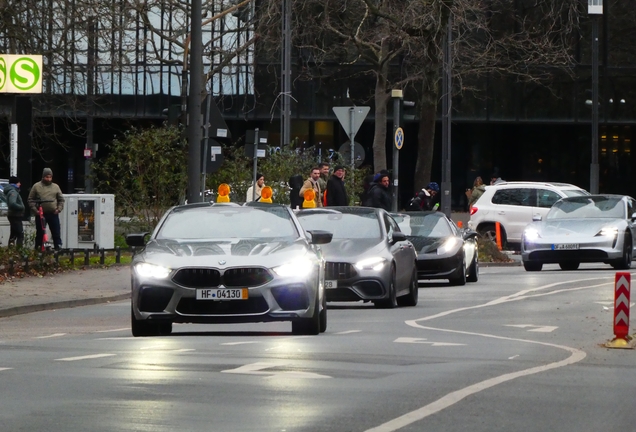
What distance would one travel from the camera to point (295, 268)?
14.6m

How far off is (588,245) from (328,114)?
34053 mm

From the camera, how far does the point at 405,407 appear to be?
943cm

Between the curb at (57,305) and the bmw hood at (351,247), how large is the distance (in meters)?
3.76

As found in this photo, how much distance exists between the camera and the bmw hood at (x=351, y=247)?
66.0ft

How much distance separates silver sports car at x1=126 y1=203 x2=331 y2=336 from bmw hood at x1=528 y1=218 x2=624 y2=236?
577 inches

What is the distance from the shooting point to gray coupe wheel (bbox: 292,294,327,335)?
14891 mm

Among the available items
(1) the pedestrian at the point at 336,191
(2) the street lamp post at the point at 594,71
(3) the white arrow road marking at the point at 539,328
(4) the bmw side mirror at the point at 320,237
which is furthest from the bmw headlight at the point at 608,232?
(2) the street lamp post at the point at 594,71

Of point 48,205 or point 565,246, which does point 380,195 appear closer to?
point 565,246

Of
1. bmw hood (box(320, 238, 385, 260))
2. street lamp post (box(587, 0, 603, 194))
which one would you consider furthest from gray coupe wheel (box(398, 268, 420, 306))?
street lamp post (box(587, 0, 603, 194))

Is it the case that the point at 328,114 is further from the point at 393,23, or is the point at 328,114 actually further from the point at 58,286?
the point at 58,286

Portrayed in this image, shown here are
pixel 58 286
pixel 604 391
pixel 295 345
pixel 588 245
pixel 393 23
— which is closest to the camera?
pixel 604 391

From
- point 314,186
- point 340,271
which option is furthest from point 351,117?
point 340,271

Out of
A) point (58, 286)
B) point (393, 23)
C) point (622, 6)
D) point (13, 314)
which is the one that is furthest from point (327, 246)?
point (622, 6)

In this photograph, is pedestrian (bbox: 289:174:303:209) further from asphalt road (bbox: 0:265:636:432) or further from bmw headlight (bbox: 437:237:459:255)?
asphalt road (bbox: 0:265:636:432)
